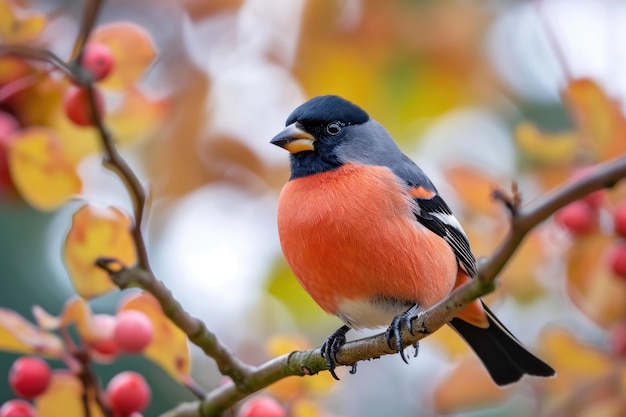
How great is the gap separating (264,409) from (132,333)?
0.54 metres

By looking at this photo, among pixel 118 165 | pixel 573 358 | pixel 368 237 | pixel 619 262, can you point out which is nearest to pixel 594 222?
pixel 619 262

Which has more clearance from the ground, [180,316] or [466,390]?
[180,316]

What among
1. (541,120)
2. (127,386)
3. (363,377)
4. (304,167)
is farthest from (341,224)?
(363,377)

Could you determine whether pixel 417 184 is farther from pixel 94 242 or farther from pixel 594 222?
pixel 94 242

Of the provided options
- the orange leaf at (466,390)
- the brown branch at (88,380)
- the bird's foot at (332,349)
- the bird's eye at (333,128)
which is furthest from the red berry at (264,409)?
the bird's eye at (333,128)

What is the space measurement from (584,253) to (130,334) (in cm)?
179

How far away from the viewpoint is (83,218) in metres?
2.39

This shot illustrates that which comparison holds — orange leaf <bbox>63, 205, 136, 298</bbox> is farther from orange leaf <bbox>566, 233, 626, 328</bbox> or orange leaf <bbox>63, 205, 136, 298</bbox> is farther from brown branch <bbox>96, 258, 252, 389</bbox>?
orange leaf <bbox>566, 233, 626, 328</bbox>

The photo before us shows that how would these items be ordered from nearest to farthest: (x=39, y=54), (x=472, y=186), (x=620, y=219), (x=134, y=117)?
(x=39, y=54) < (x=134, y=117) < (x=620, y=219) < (x=472, y=186)

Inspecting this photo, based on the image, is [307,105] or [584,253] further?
[307,105]

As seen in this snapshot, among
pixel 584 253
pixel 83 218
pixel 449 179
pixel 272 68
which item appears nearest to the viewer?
pixel 83 218

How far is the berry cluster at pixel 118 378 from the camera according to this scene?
255cm

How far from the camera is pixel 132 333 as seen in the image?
2.54m

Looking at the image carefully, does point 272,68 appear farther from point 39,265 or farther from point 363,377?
point 363,377
